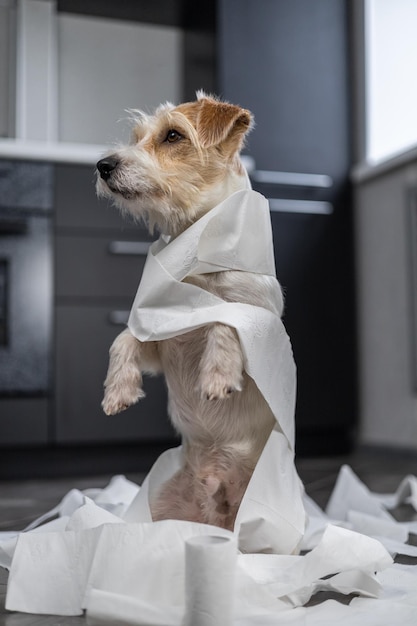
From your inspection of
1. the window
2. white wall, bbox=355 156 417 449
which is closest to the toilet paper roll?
white wall, bbox=355 156 417 449

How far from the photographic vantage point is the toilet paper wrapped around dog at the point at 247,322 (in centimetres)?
120

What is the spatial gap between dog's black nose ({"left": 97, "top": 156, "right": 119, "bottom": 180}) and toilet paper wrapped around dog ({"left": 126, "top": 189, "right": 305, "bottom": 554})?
0.54ft

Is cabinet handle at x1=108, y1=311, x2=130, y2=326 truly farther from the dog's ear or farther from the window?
the dog's ear

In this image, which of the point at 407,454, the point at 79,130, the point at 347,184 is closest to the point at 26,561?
the point at 407,454

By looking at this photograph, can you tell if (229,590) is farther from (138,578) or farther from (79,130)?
(79,130)

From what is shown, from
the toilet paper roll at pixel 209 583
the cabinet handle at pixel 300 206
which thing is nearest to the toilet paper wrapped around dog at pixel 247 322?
the toilet paper roll at pixel 209 583

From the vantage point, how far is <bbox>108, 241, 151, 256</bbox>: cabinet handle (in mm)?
2867

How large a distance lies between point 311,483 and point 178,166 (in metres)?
1.44

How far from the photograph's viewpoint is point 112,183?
130 cm

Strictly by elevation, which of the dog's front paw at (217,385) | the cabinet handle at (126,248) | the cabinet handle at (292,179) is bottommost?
the dog's front paw at (217,385)

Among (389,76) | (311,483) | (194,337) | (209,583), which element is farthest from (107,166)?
(389,76)

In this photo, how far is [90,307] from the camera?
9.34ft

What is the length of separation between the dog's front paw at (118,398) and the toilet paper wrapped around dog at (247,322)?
3.7 inches

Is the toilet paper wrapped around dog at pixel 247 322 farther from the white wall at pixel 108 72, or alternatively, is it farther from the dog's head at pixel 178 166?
the white wall at pixel 108 72
